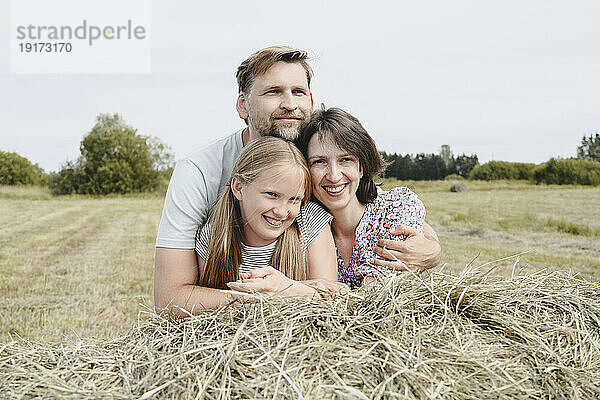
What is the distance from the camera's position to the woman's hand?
271 cm

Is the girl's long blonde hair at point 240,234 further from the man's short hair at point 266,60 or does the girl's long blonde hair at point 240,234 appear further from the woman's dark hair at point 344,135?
the man's short hair at point 266,60

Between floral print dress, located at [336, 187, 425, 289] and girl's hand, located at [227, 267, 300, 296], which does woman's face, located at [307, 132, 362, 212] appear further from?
girl's hand, located at [227, 267, 300, 296]

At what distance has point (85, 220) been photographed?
599 inches

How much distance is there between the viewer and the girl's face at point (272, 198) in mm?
2445

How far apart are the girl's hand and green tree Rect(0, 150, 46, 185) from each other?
98.5 ft

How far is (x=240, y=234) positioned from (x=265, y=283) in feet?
2.09

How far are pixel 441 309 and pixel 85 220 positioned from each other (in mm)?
14833

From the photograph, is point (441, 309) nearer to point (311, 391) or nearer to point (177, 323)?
point (311, 391)

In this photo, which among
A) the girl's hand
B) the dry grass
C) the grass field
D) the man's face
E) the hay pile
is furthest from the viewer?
the dry grass

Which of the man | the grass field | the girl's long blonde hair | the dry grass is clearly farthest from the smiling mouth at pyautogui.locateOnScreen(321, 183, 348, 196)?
the dry grass

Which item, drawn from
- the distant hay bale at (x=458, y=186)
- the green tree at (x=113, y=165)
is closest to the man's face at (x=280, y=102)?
the distant hay bale at (x=458, y=186)

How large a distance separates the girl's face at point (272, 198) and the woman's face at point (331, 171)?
21 cm

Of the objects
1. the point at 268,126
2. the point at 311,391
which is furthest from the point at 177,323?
the point at 268,126

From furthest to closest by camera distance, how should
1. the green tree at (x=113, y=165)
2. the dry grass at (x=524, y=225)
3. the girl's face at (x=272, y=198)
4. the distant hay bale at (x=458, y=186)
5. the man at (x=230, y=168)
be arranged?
the green tree at (x=113, y=165)
the distant hay bale at (x=458, y=186)
the dry grass at (x=524, y=225)
the man at (x=230, y=168)
the girl's face at (x=272, y=198)
